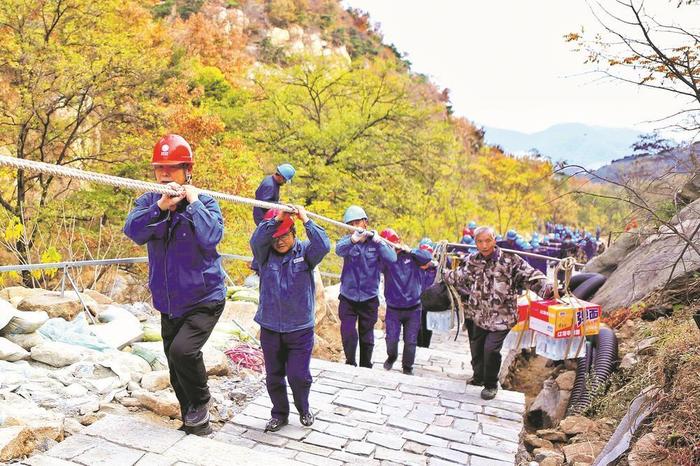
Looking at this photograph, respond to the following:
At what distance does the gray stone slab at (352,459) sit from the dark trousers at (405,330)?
3195 millimetres

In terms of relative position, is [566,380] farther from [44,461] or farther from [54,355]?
[44,461]

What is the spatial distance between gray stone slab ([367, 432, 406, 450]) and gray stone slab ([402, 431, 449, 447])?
0.34 ft

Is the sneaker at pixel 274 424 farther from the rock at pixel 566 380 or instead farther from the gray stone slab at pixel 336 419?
the rock at pixel 566 380

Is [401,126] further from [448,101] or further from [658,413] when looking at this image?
[448,101]

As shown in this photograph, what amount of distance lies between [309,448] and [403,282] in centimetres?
341

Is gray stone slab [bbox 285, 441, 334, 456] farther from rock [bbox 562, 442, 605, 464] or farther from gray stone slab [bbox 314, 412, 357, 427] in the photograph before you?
rock [bbox 562, 442, 605, 464]

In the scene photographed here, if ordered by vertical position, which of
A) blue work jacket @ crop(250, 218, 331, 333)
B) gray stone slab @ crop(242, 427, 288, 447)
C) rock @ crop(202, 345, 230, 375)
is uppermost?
blue work jacket @ crop(250, 218, 331, 333)

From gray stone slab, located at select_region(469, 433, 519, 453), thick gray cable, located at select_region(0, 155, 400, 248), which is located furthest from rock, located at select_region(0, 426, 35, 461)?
gray stone slab, located at select_region(469, 433, 519, 453)

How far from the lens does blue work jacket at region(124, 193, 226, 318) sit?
3.51 meters

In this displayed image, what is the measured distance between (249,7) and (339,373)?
5322 cm

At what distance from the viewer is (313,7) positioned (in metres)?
61.0

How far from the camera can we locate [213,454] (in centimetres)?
317

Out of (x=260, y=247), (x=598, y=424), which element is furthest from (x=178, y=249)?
(x=598, y=424)

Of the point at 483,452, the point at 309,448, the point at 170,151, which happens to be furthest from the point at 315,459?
the point at 170,151
